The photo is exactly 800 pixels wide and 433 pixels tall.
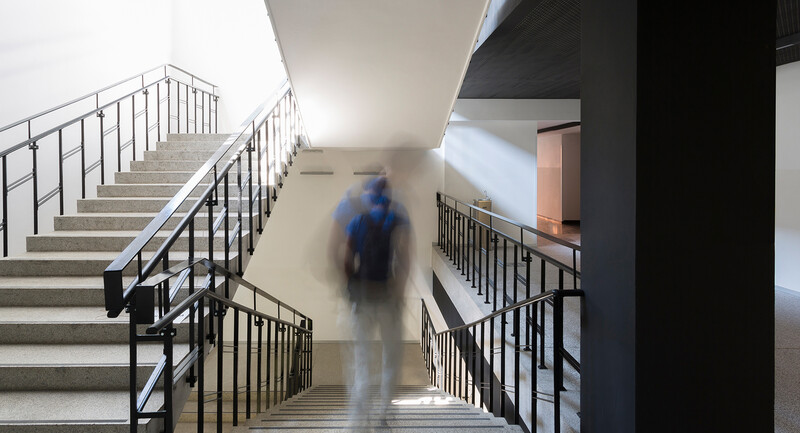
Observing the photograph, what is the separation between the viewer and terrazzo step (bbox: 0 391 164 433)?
235cm

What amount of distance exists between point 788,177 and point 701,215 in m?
4.84

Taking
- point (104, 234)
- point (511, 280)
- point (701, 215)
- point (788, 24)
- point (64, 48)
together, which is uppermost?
point (64, 48)

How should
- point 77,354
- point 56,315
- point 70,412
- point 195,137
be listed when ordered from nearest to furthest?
point 70,412 → point 77,354 → point 56,315 → point 195,137

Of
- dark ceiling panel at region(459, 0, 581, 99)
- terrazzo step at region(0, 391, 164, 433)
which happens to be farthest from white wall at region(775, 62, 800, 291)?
terrazzo step at region(0, 391, 164, 433)

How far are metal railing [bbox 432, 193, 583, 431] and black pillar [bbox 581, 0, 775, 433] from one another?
19.4 inches

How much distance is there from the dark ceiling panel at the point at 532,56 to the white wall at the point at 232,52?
3.68m

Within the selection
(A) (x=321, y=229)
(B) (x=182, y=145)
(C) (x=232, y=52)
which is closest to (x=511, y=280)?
(A) (x=321, y=229)

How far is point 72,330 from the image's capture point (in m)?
3.05

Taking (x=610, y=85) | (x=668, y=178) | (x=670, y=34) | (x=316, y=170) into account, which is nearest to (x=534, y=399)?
(x=668, y=178)

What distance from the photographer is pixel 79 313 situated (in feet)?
10.6

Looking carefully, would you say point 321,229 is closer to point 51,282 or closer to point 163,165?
point 163,165

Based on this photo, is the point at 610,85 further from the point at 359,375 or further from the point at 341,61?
the point at 359,375

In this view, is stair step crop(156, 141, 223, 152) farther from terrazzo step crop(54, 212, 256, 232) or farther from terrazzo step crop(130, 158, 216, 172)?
terrazzo step crop(54, 212, 256, 232)

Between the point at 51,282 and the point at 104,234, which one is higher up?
the point at 104,234
